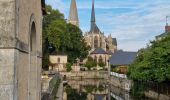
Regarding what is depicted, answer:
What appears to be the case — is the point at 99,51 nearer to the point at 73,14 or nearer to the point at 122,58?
the point at 73,14

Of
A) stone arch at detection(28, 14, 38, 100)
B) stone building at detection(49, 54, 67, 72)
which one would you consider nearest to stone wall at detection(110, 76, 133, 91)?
stone building at detection(49, 54, 67, 72)

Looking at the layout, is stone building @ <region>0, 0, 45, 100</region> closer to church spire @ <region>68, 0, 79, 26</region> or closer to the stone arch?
the stone arch

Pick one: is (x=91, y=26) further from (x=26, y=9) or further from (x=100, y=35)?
(x=26, y=9)

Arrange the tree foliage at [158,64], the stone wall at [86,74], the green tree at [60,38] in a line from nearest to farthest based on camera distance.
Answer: the tree foliage at [158,64] < the green tree at [60,38] < the stone wall at [86,74]

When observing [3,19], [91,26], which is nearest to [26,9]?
[3,19]

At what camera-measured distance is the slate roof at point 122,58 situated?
77875 mm

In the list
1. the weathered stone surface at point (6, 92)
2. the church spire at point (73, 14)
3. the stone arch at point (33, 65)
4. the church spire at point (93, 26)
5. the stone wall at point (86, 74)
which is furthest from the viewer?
the church spire at point (93, 26)

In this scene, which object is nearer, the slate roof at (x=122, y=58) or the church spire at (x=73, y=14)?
the slate roof at (x=122, y=58)

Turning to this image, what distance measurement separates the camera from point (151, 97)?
35.4 meters

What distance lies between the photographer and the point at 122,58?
80.2 meters

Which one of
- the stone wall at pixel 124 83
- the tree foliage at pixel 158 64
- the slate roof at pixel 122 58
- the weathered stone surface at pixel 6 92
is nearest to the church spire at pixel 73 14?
the slate roof at pixel 122 58

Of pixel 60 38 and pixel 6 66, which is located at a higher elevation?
pixel 60 38

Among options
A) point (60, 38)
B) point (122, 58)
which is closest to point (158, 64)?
point (60, 38)

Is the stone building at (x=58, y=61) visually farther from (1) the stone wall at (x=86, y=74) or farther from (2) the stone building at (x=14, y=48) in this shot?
(2) the stone building at (x=14, y=48)
